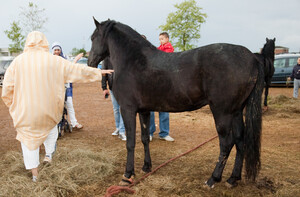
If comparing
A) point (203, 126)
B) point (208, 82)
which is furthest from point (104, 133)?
point (208, 82)

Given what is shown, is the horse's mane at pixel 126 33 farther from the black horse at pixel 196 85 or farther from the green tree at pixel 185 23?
the green tree at pixel 185 23

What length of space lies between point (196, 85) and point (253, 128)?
0.89 m

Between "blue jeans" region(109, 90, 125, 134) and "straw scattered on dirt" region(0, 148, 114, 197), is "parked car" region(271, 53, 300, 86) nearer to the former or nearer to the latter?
"blue jeans" region(109, 90, 125, 134)

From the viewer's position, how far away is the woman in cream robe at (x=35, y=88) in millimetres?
3008

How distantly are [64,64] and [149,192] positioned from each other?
1936 millimetres

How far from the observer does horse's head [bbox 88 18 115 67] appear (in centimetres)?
364

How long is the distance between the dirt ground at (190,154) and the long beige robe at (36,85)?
3.28 ft

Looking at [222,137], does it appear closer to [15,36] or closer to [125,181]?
[125,181]

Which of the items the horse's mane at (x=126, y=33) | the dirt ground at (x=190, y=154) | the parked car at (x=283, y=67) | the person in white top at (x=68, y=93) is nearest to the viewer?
the dirt ground at (x=190, y=154)

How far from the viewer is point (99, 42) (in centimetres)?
371

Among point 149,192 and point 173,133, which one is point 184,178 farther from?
point 173,133

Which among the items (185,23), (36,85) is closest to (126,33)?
(36,85)

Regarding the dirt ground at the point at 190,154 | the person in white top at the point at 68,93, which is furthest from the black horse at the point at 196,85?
the person in white top at the point at 68,93

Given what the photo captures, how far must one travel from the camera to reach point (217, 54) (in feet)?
9.71
